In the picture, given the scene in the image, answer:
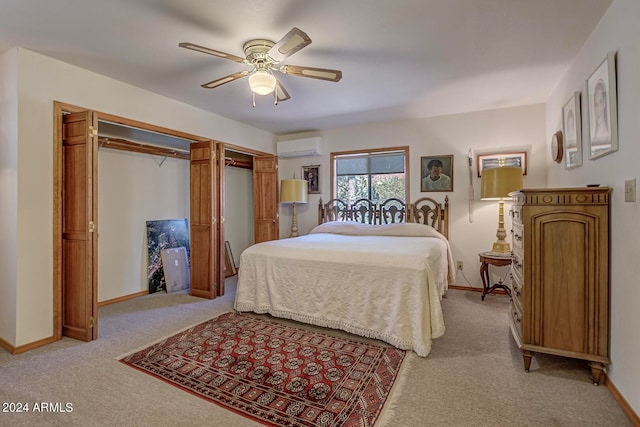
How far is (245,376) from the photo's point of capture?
2105mm

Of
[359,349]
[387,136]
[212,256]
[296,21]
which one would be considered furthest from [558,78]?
[212,256]

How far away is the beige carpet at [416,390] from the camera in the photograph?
168 cm

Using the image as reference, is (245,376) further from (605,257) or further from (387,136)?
(387,136)

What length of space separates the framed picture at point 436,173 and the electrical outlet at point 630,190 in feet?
8.49

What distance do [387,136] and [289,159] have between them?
70.2 inches

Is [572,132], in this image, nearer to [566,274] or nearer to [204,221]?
[566,274]

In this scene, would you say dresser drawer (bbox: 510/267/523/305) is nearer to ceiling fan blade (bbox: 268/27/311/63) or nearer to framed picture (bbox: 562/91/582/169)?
framed picture (bbox: 562/91/582/169)

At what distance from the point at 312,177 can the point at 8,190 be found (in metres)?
3.69

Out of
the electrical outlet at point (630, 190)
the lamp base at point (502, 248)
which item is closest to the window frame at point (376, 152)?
the lamp base at point (502, 248)

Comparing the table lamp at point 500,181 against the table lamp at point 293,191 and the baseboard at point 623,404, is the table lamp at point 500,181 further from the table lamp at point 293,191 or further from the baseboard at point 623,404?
the table lamp at point 293,191

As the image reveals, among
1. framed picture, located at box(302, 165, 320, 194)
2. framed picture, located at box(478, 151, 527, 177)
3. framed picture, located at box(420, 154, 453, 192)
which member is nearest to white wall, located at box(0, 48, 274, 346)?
framed picture, located at box(302, 165, 320, 194)

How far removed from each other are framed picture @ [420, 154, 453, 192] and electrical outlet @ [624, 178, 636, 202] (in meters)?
2.59

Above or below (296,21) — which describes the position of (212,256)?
below

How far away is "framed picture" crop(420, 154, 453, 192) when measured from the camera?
436cm
